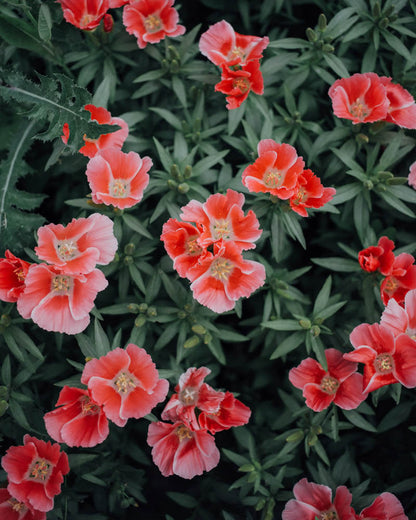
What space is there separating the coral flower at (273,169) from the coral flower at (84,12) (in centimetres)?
105

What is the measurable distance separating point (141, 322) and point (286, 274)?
801 millimetres

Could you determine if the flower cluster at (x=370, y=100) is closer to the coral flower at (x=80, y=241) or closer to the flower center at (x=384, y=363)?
the flower center at (x=384, y=363)

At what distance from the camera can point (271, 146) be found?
238cm

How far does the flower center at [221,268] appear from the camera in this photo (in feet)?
7.37

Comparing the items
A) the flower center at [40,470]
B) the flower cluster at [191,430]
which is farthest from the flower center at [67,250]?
the flower center at [40,470]

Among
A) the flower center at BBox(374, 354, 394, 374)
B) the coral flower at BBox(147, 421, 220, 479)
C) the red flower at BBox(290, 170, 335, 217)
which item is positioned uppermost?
the red flower at BBox(290, 170, 335, 217)

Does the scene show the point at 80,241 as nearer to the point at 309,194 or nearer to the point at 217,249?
the point at 217,249

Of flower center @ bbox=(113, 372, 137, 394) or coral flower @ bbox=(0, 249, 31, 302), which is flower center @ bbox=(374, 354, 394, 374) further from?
coral flower @ bbox=(0, 249, 31, 302)

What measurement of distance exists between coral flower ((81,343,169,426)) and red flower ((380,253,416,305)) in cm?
111

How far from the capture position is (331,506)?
237cm

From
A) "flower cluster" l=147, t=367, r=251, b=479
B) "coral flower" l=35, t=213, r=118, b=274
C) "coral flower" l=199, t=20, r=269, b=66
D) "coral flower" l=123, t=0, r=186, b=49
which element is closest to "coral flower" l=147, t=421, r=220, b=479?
"flower cluster" l=147, t=367, r=251, b=479

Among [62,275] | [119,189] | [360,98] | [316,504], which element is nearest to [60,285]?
[62,275]

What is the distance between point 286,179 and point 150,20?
3.76 feet

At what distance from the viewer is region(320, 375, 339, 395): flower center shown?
7.78ft
